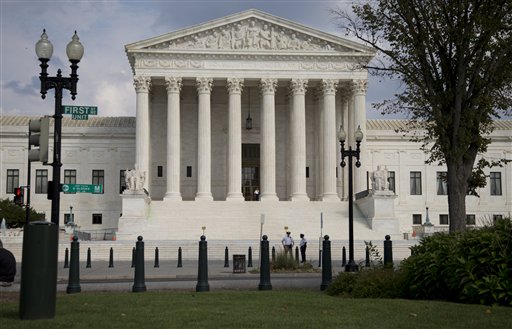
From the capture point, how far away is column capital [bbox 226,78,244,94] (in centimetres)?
6397

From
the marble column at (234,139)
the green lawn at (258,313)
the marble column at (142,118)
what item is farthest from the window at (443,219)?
the green lawn at (258,313)

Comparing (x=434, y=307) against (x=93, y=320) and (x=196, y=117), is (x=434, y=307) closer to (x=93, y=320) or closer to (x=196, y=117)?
(x=93, y=320)

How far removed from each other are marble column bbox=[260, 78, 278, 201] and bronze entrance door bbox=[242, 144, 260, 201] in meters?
7.12

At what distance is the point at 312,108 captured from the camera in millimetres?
70938

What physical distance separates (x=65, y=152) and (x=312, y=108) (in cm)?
2490

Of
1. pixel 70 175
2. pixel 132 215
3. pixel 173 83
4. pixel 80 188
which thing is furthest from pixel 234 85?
pixel 80 188

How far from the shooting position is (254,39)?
64688 millimetres

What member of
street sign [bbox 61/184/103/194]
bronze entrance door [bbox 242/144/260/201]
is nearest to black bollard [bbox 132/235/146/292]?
street sign [bbox 61/184/103/194]

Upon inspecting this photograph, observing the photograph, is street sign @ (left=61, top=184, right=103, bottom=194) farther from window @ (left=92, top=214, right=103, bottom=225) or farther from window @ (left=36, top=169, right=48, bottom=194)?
window @ (left=36, top=169, right=48, bottom=194)

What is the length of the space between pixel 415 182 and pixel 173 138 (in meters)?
26.9

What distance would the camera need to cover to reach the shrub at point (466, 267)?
1373 centimetres

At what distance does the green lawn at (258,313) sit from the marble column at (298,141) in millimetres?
47908

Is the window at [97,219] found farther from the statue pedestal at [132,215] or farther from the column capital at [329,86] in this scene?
the column capital at [329,86]

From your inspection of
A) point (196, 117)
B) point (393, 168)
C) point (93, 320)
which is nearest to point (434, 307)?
point (93, 320)
